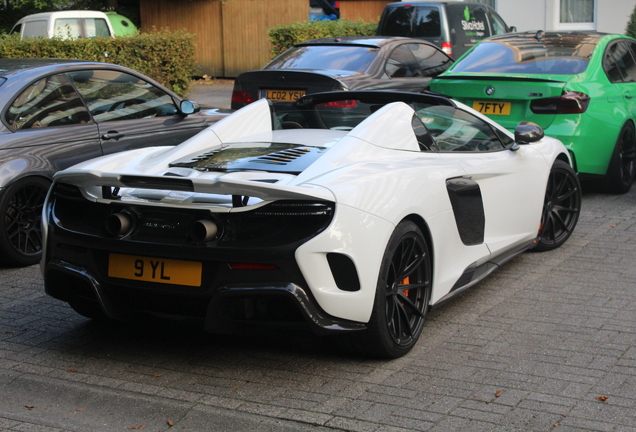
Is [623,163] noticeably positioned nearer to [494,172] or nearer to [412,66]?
[412,66]

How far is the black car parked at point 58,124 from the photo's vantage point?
634cm

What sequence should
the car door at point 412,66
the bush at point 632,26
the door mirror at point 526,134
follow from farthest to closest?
the bush at point 632,26
the car door at point 412,66
the door mirror at point 526,134

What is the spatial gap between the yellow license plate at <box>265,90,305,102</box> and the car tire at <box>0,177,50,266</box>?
371 centimetres

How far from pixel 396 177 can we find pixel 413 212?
8.1 inches

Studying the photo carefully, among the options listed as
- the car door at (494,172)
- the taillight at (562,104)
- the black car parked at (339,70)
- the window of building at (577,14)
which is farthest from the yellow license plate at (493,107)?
the window of building at (577,14)

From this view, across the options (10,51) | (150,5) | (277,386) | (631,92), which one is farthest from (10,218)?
(150,5)

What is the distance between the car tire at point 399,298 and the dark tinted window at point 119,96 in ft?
12.3

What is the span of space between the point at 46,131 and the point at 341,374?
3.66m

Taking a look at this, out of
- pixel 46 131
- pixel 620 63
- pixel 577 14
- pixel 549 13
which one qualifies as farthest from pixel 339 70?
pixel 577 14

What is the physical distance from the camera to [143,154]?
503 cm

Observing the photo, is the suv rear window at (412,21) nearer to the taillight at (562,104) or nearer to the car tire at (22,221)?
the taillight at (562,104)

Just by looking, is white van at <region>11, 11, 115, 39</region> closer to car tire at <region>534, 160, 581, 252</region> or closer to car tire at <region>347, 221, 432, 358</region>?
car tire at <region>534, 160, 581, 252</region>

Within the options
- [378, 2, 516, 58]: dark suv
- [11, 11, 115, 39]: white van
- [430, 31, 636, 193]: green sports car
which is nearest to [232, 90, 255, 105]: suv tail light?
[430, 31, 636, 193]: green sports car

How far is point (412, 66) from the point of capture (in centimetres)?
1091
